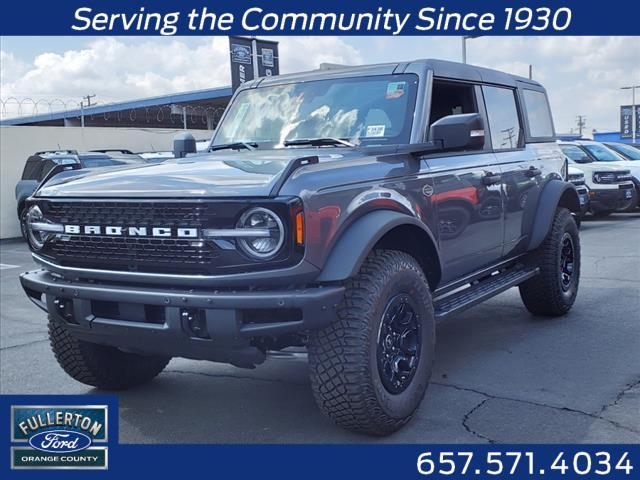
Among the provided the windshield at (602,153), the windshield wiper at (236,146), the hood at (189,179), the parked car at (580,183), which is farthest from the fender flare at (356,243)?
the windshield at (602,153)

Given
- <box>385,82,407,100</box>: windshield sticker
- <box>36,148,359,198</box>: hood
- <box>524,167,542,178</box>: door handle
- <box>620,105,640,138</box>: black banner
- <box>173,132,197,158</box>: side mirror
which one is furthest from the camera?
<box>620,105,640,138</box>: black banner

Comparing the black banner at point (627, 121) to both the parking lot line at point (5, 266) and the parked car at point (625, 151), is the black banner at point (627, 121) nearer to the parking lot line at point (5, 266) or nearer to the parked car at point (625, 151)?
the parked car at point (625, 151)

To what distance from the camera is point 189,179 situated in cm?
349

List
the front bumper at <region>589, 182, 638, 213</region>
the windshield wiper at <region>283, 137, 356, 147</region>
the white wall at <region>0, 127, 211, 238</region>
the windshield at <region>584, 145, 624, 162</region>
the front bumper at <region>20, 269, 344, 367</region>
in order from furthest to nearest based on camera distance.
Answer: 1. the white wall at <region>0, 127, 211, 238</region>
2. the windshield at <region>584, 145, 624, 162</region>
3. the front bumper at <region>589, 182, 638, 213</region>
4. the windshield wiper at <region>283, 137, 356, 147</region>
5. the front bumper at <region>20, 269, 344, 367</region>

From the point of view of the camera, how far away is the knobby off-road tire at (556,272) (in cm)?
586

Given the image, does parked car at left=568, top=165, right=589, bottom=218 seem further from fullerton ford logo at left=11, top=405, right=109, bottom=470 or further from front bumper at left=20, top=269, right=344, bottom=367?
fullerton ford logo at left=11, top=405, right=109, bottom=470

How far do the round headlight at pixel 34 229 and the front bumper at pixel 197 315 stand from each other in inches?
17.7

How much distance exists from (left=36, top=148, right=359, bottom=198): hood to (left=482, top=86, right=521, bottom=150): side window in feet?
5.74

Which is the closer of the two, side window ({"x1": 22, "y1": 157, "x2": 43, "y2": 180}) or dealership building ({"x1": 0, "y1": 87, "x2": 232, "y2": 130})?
side window ({"x1": 22, "y1": 157, "x2": 43, "y2": 180})

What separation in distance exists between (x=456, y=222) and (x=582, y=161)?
1181cm

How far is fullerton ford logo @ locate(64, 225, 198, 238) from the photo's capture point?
3336 millimetres

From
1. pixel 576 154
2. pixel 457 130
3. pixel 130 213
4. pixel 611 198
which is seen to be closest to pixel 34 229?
pixel 130 213

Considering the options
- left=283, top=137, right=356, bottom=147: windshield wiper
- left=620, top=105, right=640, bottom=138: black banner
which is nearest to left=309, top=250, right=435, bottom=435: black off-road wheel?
left=283, top=137, right=356, bottom=147: windshield wiper

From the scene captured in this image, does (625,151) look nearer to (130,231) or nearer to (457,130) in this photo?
(457,130)
